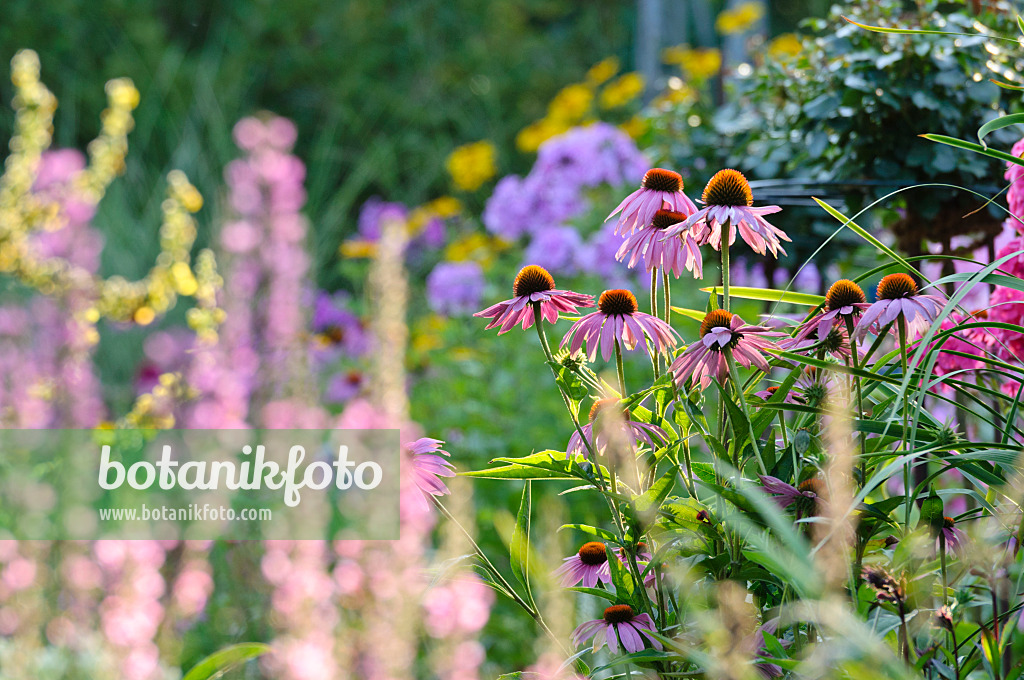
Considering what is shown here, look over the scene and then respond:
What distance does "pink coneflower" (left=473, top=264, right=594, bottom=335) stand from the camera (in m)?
0.79

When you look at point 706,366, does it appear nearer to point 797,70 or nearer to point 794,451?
point 794,451

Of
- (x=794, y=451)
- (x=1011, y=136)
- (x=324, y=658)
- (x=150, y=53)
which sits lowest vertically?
(x=324, y=658)

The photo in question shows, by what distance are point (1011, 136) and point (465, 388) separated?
71.1 inches

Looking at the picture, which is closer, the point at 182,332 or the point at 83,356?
the point at 83,356

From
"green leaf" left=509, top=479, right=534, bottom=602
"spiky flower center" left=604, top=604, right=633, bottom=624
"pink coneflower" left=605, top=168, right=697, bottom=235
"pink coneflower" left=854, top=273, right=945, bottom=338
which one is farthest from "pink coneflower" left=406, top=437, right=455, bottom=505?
"pink coneflower" left=854, top=273, right=945, bottom=338

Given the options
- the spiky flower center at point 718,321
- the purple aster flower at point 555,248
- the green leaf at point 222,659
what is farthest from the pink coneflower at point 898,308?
the purple aster flower at point 555,248

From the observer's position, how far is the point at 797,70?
1.51 m

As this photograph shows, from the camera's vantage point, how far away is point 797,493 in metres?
0.68

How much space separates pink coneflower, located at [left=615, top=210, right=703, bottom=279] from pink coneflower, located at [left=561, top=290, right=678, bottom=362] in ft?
0.16

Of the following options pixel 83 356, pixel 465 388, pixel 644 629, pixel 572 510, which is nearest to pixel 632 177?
pixel 465 388

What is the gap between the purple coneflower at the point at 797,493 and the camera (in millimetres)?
679

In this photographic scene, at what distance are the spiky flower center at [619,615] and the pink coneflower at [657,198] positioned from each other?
0.37m

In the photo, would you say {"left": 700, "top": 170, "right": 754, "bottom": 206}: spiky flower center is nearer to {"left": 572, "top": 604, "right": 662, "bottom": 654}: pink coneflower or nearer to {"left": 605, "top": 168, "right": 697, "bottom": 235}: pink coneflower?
{"left": 605, "top": 168, "right": 697, "bottom": 235}: pink coneflower

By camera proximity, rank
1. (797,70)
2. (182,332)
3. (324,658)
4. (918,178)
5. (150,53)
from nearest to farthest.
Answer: (324,658)
(918,178)
(797,70)
(182,332)
(150,53)
